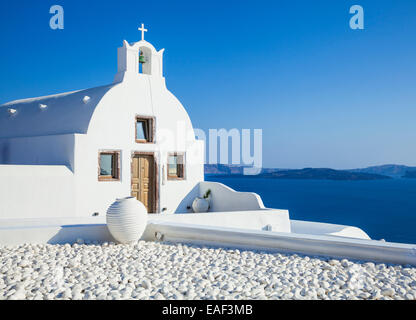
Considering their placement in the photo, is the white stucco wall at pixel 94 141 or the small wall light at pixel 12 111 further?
the small wall light at pixel 12 111

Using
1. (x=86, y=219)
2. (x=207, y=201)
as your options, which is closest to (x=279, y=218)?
(x=207, y=201)

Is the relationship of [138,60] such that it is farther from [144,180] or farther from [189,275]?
[189,275]

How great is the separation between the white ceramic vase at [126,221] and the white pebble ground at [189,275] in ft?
1.69

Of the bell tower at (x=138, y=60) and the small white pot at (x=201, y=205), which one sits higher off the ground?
the bell tower at (x=138, y=60)

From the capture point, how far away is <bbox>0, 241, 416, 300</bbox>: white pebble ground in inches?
178

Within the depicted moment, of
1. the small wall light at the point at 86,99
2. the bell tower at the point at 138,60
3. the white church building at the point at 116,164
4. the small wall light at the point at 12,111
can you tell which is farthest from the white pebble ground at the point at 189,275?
the small wall light at the point at 12,111

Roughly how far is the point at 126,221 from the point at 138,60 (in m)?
7.14

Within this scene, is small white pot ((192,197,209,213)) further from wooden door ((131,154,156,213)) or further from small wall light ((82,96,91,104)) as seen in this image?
small wall light ((82,96,91,104))

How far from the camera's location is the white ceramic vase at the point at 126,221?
285 inches

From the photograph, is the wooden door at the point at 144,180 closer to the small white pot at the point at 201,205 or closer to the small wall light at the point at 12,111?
the small white pot at the point at 201,205

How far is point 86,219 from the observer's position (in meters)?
8.88

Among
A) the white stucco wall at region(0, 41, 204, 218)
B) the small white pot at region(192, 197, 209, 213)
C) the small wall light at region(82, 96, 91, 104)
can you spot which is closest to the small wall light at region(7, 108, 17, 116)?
the white stucco wall at region(0, 41, 204, 218)

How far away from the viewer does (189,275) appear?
17.5 ft

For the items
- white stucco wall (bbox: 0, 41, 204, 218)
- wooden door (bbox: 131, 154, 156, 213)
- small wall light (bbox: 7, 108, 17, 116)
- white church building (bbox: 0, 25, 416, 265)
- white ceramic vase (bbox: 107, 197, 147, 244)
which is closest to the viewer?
white ceramic vase (bbox: 107, 197, 147, 244)
